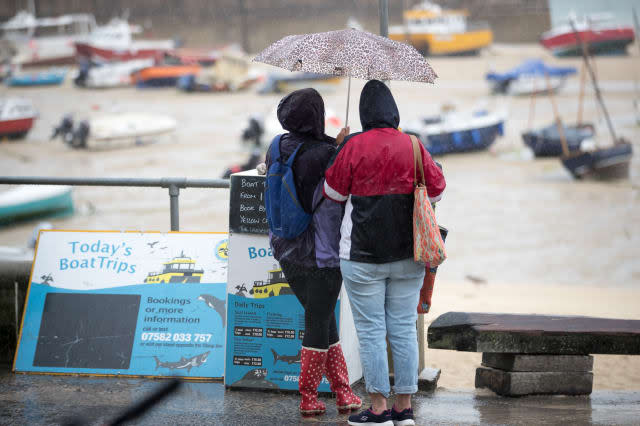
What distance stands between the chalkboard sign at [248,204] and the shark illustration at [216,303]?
523mm

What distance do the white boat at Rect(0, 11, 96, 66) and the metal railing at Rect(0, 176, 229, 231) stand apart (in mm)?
63683

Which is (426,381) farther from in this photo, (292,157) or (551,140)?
(551,140)

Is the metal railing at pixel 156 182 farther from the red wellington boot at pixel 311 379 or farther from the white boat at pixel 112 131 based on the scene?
the white boat at pixel 112 131

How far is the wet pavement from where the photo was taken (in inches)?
162

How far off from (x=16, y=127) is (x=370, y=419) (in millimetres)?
32993

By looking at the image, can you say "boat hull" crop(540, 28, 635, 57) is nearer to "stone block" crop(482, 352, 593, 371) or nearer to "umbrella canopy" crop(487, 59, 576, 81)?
"umbrella canopy" crop(487, 59, 576, 81)

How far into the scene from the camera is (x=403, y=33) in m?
59.3

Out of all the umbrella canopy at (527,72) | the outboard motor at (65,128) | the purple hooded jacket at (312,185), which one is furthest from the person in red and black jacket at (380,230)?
the umbrella canopy at (527,72)

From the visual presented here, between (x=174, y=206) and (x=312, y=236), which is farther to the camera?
(x=174, y=206)

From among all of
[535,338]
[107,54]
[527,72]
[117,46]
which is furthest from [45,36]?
[535,338]

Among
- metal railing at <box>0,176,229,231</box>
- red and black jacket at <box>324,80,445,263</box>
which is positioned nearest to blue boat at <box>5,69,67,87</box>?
metal railing at <box>0,176,229,231</box>

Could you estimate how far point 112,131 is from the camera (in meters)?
32.5

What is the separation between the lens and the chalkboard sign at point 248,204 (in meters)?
4.59

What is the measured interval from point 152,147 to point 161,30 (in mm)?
47159
